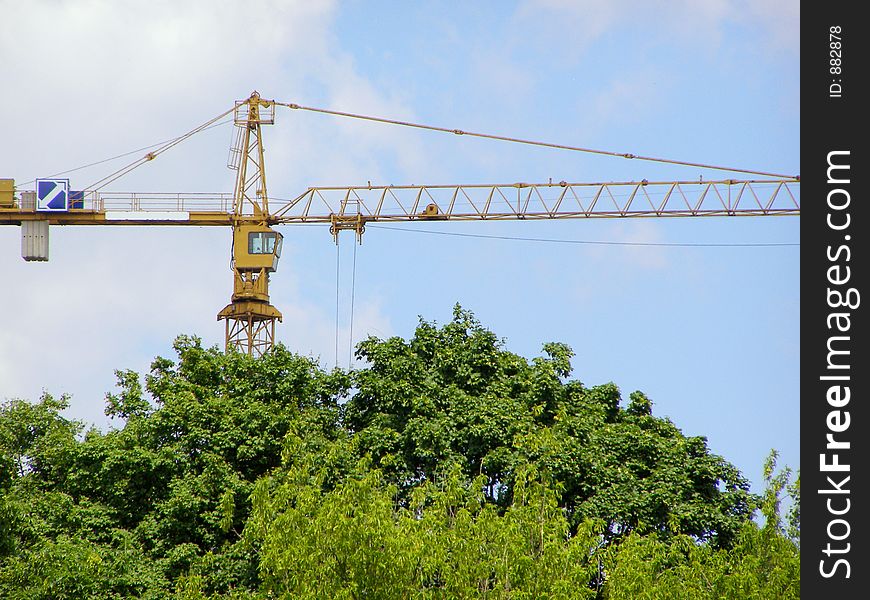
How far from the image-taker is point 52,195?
67.6 m

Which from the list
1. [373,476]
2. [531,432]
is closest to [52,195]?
[531,432]

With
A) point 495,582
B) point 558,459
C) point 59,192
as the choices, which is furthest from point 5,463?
point 59,192

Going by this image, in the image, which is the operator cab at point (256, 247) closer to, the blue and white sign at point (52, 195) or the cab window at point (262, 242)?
the cab window at point (262, 242)

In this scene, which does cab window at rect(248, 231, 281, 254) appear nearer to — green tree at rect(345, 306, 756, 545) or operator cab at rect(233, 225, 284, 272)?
operator cab at rect(233, 225, 284, 272)

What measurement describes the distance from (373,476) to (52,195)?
43.2 m

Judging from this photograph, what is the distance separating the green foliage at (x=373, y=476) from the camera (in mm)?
28625

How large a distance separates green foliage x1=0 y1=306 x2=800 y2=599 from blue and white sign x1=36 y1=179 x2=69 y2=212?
2438 cm

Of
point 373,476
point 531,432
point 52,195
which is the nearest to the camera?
point 373,476

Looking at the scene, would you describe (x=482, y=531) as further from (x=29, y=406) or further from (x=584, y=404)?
(x=29, y=406)

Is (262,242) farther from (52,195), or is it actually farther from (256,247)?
(52,195)

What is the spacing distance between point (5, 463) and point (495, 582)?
17.5 metres

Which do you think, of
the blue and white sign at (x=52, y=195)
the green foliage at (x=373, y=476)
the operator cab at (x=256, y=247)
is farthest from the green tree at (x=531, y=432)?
the blue and white sign at (x=52, y=195)

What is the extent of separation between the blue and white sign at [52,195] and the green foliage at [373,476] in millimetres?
24381

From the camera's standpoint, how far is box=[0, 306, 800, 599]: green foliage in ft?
93.9
